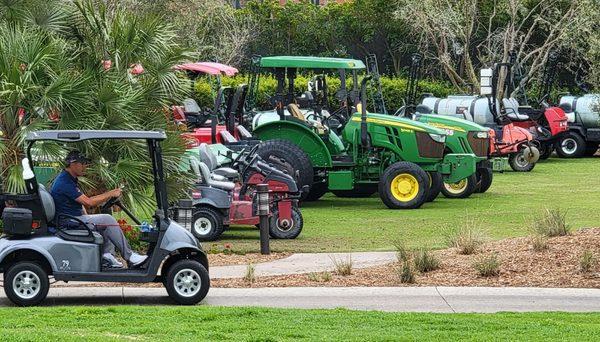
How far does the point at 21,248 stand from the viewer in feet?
38.3

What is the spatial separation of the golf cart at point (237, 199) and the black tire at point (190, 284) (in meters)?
5.20

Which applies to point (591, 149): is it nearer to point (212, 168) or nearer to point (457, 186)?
point (457, 186)

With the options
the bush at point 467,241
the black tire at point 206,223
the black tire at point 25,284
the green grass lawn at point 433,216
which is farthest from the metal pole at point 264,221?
the black tire at point 25,284

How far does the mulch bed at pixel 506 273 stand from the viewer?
13.6 metres

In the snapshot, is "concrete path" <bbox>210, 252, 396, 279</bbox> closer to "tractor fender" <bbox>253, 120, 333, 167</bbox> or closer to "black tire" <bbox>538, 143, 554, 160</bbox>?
"tractor fender" <bbox>253, 120, 333, 167</bbox>

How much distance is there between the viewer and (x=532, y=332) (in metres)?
9.84

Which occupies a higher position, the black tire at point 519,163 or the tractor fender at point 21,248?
the tractor fender at point 21,248

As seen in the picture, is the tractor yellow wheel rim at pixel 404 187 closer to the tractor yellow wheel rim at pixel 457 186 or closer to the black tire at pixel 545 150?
the tractor yellow wheel rim at pixel 457 186

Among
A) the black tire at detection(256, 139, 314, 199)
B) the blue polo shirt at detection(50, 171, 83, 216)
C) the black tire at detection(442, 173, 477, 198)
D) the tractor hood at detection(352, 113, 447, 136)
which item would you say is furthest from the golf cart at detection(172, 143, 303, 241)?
the black tire at detection(442, 173, 477, 198)

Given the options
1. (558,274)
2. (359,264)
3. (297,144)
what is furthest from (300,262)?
(297,144)

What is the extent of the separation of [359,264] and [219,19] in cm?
2954

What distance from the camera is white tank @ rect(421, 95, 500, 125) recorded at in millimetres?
33906

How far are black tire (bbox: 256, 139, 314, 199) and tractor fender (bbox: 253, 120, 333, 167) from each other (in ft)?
0.80

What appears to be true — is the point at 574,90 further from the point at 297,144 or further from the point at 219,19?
the point at 297,144
